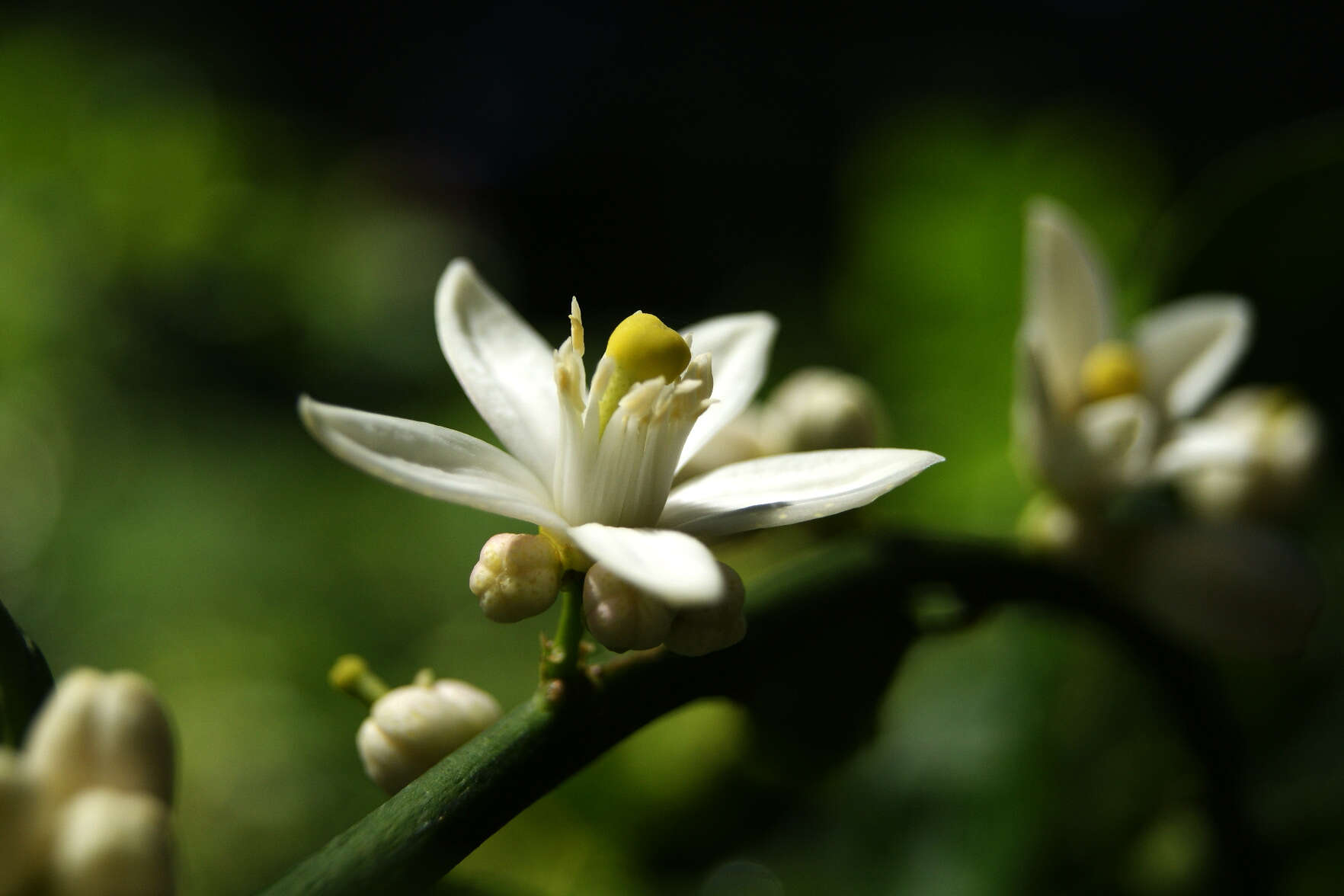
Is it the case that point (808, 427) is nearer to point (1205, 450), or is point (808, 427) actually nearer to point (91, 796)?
point (1205, 450)

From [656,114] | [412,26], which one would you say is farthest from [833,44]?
[412,26]

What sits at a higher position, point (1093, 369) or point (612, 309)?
point (1093, 369)

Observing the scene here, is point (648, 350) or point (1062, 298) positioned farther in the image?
point (1062, 298)

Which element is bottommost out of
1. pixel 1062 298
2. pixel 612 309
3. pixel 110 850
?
pixel 612 309

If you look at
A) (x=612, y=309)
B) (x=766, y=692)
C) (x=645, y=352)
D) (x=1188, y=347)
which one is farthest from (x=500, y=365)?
(x=612, y=309)

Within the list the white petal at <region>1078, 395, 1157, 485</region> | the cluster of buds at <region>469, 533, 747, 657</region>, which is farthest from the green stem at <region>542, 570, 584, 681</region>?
the white petal at <region>1078, 395, 1157, 485</region>

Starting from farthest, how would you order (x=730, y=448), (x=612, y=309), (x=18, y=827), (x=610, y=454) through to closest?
(x=612, y=309)
(x=730, y=448)
(x=610, y=454)
(x=18, y=827)
